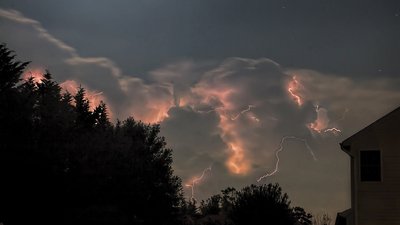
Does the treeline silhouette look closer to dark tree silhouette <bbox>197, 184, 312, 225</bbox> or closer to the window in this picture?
dark tree silhouette <bbox>197, 184, 312, 225</bbox>

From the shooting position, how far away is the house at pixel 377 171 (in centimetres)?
2650

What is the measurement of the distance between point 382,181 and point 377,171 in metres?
0.51

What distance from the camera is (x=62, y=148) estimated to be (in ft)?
115

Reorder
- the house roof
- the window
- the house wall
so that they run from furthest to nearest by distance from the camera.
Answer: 1. the house roof
2. the window
3. the house wall

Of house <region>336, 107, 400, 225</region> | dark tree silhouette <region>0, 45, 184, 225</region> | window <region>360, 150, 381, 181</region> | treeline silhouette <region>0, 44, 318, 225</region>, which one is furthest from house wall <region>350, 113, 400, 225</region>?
dark tree silhouette <region>0, 45, 184, 225</region>

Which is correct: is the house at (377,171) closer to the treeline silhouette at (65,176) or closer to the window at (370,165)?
the window at (370,165)

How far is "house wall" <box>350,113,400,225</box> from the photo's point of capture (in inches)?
1042

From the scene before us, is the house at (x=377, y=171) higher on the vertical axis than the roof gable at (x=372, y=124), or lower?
lower

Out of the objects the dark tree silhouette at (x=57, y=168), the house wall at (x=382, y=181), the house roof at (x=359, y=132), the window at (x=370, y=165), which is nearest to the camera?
the house wall at (x=382, y=181)

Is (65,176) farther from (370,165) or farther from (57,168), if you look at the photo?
(370,165)

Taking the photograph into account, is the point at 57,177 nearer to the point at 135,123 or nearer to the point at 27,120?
the point at 27,120

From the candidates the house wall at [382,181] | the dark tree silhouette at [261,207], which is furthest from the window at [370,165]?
the dark tree silhouette at [261,207]

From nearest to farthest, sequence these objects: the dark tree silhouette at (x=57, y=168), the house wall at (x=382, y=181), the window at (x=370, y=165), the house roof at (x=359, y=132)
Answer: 1. the house wall at (x=382, y=181)
2. the window at (x=370, y=165)
3. the house roof at (x=359, y=132)
4. the dark tree silhouette at (x=57, y=168)

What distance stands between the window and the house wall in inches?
7.3
